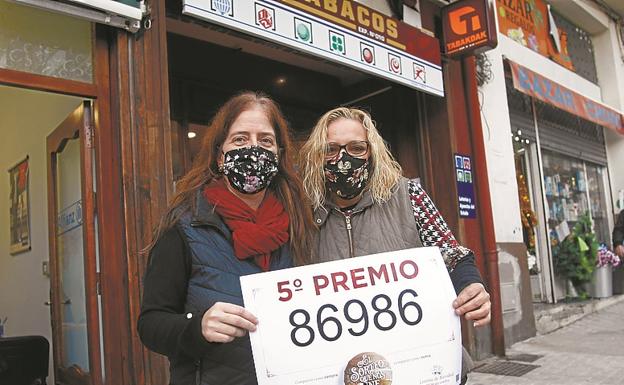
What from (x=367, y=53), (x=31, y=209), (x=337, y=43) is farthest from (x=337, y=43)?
(x=31, y=209)

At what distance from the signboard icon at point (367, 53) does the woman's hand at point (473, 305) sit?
340cm

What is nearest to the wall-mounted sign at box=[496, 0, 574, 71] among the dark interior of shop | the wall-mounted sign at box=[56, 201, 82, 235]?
the dark interior of shop

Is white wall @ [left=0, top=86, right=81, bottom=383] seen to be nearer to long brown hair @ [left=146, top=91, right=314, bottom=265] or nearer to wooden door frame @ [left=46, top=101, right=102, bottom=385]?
wooden door frame @ [left=46, top=101, right=102, bottom=385]

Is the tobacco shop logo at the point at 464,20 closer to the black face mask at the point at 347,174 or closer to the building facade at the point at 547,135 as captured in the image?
the building facade at the point at 547,135

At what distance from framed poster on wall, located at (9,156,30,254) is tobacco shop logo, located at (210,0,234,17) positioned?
10.6ft

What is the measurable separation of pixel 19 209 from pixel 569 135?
848 centimetres

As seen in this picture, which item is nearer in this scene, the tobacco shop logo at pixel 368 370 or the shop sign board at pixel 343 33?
the tobacco shop logo at pixel 368 370

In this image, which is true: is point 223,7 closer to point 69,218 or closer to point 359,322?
point 69,218

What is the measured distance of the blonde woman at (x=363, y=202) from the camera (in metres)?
1.90

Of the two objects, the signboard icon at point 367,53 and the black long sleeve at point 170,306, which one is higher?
the signboard icon at point 367,53

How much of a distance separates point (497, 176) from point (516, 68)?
1.42m

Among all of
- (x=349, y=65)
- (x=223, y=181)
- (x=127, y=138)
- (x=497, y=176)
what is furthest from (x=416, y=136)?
(x=223, y=181)

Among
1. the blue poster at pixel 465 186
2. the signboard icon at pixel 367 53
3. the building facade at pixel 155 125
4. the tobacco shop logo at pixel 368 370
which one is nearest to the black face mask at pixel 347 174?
the tobacco shop logo at pixel 368 370

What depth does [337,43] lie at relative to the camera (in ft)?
15.2
